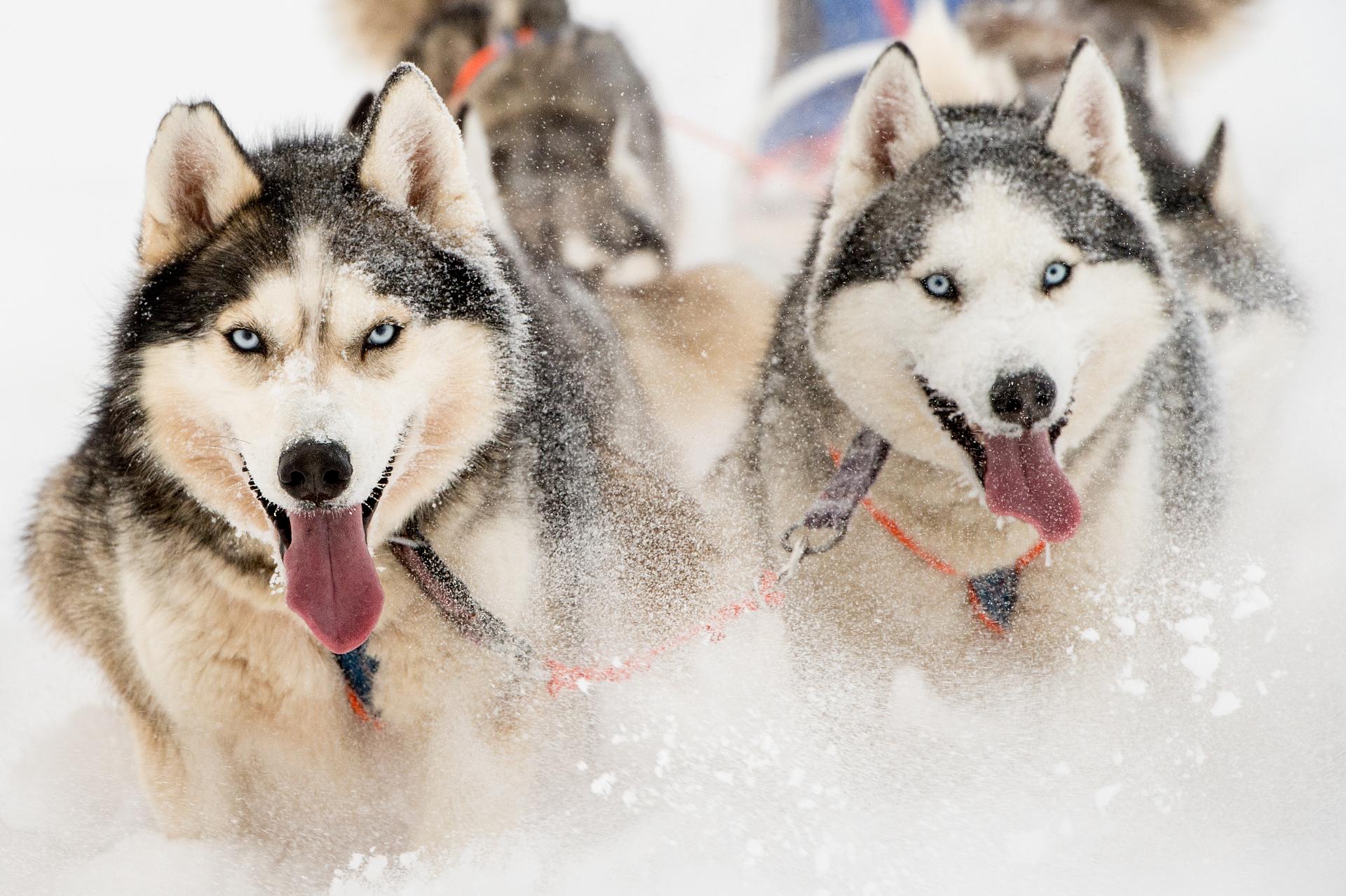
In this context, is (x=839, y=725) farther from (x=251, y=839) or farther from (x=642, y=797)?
(x=251, y=839)

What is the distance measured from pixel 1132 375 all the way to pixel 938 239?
1.39ft

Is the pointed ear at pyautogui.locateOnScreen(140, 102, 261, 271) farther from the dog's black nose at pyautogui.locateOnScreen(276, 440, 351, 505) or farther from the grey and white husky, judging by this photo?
the grey and white husky

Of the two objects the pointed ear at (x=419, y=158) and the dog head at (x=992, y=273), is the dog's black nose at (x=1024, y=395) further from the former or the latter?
the pointed ear at (x=419, y=158)

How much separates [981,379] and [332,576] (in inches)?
39.2

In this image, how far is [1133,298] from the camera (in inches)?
61.6

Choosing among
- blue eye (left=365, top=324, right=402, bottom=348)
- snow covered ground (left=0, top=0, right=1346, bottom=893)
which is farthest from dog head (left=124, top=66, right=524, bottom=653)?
snow covered ground (left=0, top=0, right=1346, bottom=893)

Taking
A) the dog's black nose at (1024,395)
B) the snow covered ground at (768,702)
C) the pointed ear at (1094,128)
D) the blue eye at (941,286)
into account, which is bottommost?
the snow covered ground at (768,702)

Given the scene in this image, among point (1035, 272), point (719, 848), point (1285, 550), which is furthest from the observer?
point (1285, 550)

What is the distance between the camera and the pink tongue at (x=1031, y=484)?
155 centimetres

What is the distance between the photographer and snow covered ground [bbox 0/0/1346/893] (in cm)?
175

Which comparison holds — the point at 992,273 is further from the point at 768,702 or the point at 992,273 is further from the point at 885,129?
the point at 768,702

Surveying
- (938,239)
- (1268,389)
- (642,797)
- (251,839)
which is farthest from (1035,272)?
(251,839)

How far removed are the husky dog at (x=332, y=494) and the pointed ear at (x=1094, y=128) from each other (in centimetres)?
91

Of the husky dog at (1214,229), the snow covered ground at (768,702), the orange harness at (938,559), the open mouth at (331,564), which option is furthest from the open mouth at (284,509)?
the husky dog at (1214,229)
